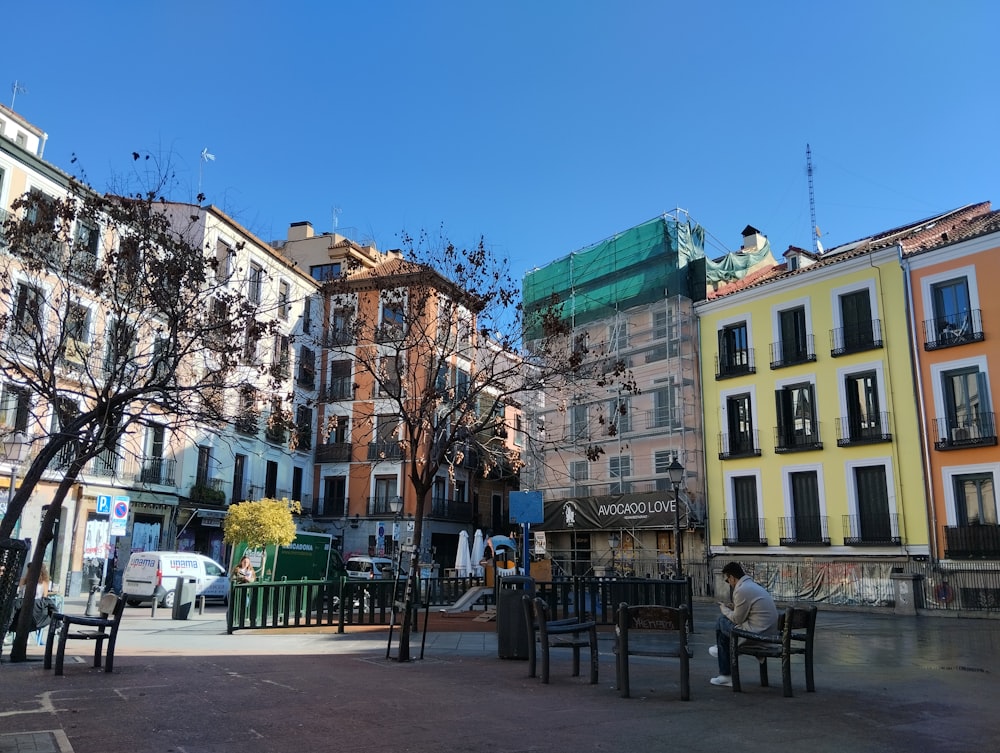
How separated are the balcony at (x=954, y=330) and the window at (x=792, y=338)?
14.4 feet

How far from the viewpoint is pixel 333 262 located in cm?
4619

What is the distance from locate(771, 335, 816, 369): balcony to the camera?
31.0 m

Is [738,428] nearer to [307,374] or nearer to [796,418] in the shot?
[796,418]

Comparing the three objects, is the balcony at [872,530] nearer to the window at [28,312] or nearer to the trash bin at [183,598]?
the trash bin at [183,598]

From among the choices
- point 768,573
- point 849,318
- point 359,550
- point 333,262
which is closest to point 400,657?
point 768,573

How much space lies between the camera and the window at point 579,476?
3766 cm

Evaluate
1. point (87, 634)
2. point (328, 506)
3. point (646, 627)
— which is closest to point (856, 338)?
point (646, 627)

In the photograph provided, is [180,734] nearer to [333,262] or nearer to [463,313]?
[463,313]

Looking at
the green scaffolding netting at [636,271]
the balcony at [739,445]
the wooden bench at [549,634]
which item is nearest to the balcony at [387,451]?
the green scaffolding netting at [636,271]

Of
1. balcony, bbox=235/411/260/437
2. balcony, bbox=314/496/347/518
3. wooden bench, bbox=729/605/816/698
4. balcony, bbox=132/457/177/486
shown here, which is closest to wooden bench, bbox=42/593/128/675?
→ balcony, bbox=235/411/260/437

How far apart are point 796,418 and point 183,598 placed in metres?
22.8

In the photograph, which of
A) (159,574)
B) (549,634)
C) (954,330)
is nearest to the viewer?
(549,634)

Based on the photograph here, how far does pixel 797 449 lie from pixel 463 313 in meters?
17.5

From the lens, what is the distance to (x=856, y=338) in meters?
29.9
